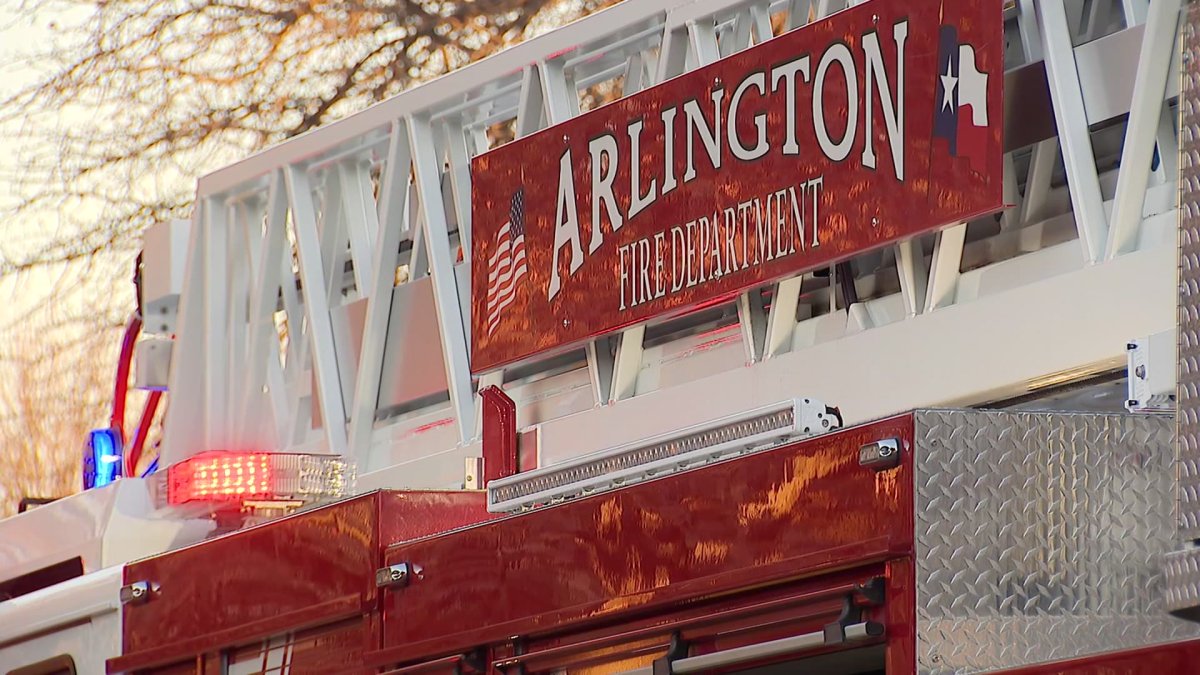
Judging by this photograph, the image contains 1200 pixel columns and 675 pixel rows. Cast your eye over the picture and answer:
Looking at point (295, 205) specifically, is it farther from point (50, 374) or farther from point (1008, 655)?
point (50, 374)

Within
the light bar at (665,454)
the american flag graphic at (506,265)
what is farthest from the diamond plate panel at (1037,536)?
the american flag graphic at (506,265)

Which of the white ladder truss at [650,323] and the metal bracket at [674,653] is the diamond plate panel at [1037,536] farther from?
the metal bracket at [674,653]

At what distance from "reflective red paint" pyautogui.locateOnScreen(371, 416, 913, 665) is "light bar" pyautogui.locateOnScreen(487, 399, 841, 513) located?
4 cm

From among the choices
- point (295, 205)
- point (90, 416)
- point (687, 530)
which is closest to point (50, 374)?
point (90, 416)

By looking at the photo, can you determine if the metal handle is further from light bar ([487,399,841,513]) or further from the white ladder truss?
the white ladder truss

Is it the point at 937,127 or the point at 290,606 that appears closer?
the point at 937,127

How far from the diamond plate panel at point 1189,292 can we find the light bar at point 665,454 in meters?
1.06

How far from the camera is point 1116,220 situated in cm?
427

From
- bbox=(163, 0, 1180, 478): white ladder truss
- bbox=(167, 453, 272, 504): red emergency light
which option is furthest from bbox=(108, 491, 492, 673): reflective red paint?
bbox=(163, 0, 1180, 478): white ladder truss

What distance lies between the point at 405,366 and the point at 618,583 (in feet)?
8.04

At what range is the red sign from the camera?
4578 mm

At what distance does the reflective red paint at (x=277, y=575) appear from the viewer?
5082mm

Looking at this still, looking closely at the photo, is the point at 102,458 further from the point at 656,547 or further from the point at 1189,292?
the point at 1189,292

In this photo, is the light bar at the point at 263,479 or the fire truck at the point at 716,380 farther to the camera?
the light bar at the point at 263,479
